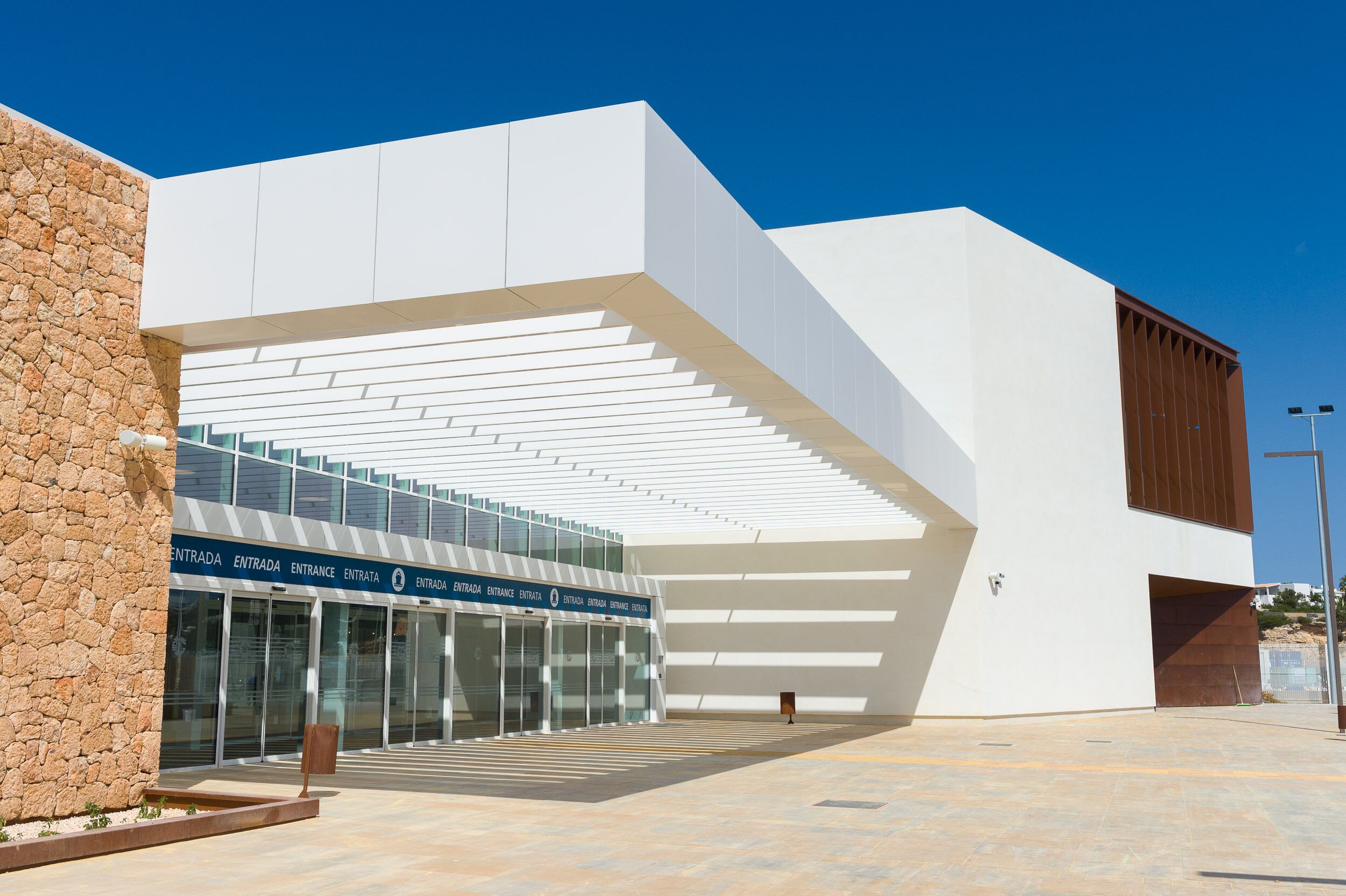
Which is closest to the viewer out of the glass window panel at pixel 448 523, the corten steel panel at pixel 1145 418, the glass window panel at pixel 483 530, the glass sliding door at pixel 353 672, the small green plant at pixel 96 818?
the small green plant at pixel 96 818

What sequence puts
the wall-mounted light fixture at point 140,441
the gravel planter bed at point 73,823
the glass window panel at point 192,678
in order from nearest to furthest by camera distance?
the gravel planter bed at point 73,823, the wall-mounted light fixture at point 140,441, the glass window panel at point 192,678

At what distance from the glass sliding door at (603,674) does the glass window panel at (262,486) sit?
9.01 metres

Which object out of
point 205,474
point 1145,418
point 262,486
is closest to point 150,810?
point 205,474

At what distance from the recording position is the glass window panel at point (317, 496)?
1739cm

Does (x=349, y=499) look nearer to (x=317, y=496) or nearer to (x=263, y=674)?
(x=317, y=496)

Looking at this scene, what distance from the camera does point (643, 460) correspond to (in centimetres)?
1850

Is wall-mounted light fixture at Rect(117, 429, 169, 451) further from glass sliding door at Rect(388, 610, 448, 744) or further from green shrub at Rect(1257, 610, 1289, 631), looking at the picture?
green shrub at Rect(1257, 610, 1289, 631)

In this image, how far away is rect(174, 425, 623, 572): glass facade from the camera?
15656mm

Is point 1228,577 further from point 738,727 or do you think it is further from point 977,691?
point 738,727

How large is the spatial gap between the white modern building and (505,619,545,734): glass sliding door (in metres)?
0.08

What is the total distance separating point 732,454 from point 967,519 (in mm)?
8814

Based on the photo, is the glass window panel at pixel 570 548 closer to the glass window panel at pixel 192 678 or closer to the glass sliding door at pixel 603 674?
the glass sliding door at pixel 603 674

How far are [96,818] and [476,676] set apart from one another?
10.9 m

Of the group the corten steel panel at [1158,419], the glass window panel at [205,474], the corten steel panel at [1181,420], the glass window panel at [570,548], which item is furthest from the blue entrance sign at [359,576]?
the corten steel panel at [1158,419]
